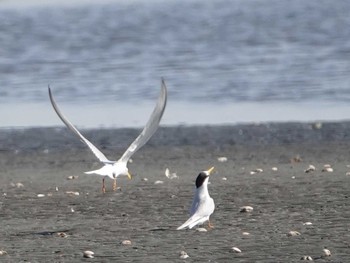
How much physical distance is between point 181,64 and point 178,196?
17301 millimetres

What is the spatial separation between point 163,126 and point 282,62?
1105cm

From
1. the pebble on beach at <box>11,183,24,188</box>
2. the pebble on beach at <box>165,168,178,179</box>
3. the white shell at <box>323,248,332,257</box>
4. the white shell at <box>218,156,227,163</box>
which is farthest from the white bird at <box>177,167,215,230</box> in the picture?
the white shell at <box>218,156,227,163</box>

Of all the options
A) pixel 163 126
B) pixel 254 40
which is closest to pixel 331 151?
→ pixel 163 126

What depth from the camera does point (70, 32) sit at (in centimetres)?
4597

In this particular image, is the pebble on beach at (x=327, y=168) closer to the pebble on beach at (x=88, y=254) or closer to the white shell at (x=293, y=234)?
the white shell at (x=293, y=234)

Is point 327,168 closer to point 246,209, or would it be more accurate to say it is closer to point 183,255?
point 246,209

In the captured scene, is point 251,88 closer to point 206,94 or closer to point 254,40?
point 206,94

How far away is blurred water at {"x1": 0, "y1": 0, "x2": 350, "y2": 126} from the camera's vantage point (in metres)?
21.9

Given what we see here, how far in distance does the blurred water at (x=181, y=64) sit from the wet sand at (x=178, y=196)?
1.71m

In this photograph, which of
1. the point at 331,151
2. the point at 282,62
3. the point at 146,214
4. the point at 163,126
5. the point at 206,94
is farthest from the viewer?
the point at 282,62

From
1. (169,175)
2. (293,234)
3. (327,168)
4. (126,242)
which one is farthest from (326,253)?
(169,175)

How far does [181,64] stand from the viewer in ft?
100

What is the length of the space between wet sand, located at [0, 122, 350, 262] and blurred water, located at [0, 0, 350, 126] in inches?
67.4

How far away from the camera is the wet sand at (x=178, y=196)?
1035 cm
